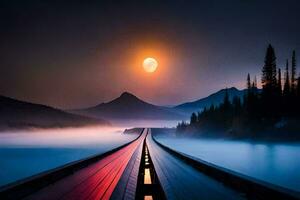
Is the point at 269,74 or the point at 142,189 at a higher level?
the point at 269,74

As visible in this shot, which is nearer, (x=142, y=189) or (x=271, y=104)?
(x=142, y=189)

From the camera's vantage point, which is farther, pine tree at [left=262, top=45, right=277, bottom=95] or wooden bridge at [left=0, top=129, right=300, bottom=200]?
pine tree at [left=262, top=45, right=277, bottom=95]

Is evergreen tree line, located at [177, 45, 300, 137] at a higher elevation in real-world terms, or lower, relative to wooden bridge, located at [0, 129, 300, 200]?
higher

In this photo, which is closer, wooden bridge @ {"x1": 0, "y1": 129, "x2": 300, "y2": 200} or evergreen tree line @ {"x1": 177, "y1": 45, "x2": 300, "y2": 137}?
wooden bridge @ {"x1": 0, "y1": 129, "x2": 300, "y2": 200}

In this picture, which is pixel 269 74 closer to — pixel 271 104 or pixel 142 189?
pixel 271 104

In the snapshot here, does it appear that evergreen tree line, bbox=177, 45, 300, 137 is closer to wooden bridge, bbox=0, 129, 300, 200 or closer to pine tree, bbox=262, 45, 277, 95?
pine tree, bbox=262, 45, 277, 95

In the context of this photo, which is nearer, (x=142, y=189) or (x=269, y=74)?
(x=142, y=189)

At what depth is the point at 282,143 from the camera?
126125mm

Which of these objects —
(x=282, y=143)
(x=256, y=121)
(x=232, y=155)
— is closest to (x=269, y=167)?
(x=232, y=155)

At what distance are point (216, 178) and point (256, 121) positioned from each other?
391 ft

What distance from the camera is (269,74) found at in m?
128

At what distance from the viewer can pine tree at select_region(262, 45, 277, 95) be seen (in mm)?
128500

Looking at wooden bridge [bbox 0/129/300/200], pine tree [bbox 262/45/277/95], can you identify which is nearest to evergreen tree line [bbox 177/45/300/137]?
pine tree [bbox 262/45/277/95]

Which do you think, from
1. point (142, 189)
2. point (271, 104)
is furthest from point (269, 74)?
point (142, 189)
